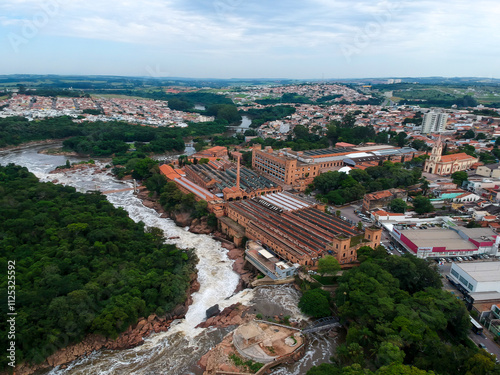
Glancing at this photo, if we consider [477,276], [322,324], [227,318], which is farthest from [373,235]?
[227,318]

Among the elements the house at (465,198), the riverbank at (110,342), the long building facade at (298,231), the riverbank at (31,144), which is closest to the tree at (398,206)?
the house at (465,198)

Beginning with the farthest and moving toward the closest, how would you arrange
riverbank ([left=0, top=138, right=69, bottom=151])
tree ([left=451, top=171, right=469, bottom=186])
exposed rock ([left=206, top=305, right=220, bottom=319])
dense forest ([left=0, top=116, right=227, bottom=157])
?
1. riverbank ([left=0, top=138, right=69, bottom=151])
2. dense forest ([left=0, top=116, right=227, bottom=157])
3. tree ([left=451, top=171, right=469, bottom=186])
4. exposed rock ([left=206, top=305, right=220, bottom=319])

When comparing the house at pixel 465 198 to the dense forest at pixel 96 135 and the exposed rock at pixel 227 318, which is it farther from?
the dense forest at pixel 96 135

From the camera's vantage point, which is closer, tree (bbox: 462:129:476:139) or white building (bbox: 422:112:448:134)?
tree (bbox: 462:129:476:139)

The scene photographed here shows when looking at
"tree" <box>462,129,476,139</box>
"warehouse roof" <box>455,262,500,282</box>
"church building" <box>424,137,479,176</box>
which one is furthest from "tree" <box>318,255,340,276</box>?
"tree" <box>462,129,476,139</box>

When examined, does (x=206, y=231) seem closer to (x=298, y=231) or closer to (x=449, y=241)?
(x=298, y=231)

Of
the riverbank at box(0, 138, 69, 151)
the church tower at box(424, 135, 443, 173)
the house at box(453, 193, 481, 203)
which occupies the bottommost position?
the riverbank at box(0, 138, 69, 151)

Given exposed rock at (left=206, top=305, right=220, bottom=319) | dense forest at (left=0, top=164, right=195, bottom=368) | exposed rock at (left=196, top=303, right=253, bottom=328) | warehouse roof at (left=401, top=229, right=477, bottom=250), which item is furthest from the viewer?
warehouse roof at (left=401, top=229, right=477, bottom=250)

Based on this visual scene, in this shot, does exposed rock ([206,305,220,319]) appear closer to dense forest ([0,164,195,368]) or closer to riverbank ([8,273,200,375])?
riverbank ([8,273,200,375])

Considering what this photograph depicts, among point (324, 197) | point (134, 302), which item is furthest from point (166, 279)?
point (324, 197)
